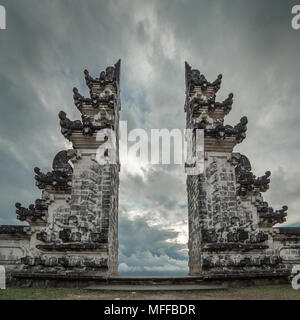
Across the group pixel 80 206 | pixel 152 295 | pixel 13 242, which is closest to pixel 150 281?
pixel 152 295

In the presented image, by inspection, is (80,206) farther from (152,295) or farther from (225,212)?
(225,212)

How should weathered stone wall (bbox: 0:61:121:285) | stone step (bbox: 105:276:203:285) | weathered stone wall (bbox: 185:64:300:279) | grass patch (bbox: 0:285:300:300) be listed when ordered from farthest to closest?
weathered stone wall (bbox: 185:64:300:279)
weathered stone wall (bbox: 0:61:121:285)
stone step (bbox: 105:276:203:285)
grass patch (bbox: 0:285:300:300)

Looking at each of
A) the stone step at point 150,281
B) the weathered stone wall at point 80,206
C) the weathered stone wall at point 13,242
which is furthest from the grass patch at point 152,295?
the weathered stone wall at point 13,242

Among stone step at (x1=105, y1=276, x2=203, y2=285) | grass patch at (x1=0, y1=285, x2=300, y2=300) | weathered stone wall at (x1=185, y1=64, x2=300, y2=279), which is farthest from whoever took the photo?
weathered stone wall at (x1=185, y1=64, x2=300, y2=279)

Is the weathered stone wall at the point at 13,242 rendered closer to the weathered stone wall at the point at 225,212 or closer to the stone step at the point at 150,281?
the stone step at the point at 150,281

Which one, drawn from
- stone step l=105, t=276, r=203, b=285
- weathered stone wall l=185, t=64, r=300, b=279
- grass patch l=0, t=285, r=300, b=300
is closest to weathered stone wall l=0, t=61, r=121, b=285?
stone step l=105, t=276, r=203, b=285

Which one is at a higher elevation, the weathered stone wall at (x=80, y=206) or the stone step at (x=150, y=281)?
the weathered stone wall at (x=80, y=206)

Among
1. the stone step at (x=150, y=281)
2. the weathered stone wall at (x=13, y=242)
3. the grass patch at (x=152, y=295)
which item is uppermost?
the weathered stone wall at (x=13, y=242)

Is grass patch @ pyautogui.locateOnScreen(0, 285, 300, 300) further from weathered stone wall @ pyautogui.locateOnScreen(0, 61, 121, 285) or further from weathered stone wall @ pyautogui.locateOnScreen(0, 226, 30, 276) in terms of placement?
weathered stone wall @ pyautogui.locateOnScreen(0, 226, 30, 276)

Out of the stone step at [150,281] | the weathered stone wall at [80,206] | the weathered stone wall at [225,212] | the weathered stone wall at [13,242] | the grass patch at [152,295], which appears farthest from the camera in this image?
the weathered stone wall at [13,242]

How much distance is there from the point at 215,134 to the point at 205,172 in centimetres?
A: 188

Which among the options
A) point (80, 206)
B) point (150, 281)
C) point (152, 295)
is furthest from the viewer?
point (80, 206)

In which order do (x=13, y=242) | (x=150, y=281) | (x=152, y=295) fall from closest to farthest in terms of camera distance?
1. (x=152, y=295)
2. (x=150, y=281)
3. (x=13, y=242)
